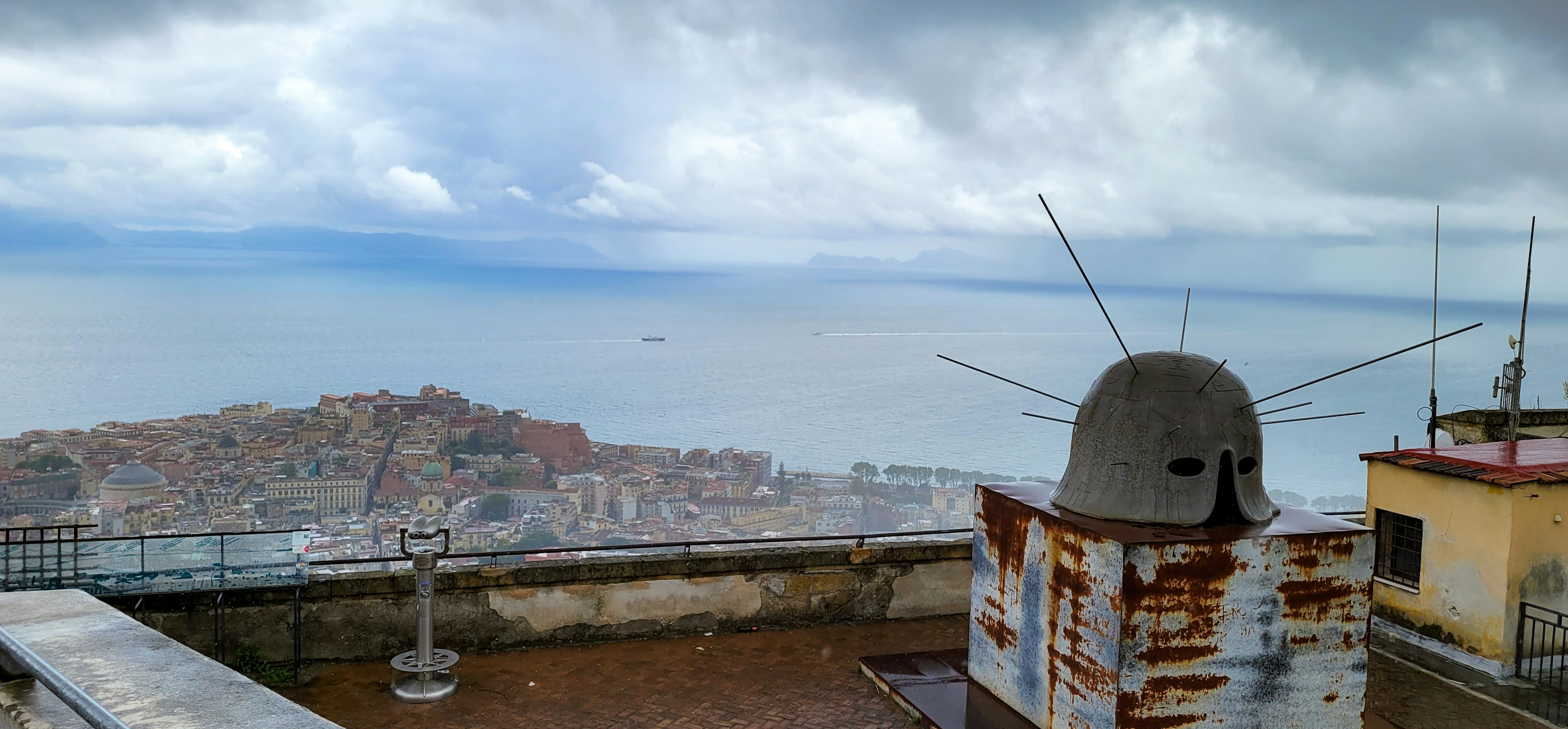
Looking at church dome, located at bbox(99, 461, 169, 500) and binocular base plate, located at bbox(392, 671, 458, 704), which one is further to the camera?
church dome, located at bbox(99, 461, 169, 500)

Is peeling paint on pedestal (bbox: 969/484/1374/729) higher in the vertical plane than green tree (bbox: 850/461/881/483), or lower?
higher

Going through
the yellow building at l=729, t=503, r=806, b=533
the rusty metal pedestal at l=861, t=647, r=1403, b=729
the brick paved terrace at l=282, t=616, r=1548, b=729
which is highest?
the rusty metal pedestal at l=861, t=647, r=1403, b=729

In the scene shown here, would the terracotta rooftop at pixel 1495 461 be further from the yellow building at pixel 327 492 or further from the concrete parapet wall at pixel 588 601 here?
the yellow building at pixel 327 492

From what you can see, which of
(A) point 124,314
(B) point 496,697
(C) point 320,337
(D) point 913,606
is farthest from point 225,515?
(A) point 124,314

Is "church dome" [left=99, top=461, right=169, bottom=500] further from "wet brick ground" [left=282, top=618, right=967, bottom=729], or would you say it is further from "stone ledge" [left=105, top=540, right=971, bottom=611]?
"wet brick ground" [left=282, top=618, right=967, bottom=729]

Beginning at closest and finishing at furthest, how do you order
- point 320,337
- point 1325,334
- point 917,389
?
1. point 917,389
2. point 320,337
3. point 1325,334

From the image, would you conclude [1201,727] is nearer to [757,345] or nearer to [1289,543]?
[1289,543]

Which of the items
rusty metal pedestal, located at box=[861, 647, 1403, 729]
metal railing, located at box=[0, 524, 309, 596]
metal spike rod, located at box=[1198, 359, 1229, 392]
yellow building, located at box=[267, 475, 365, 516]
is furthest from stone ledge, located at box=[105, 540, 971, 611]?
yellow building, located at box=[267, 475, 365, 516]

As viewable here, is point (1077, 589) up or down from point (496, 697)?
up
